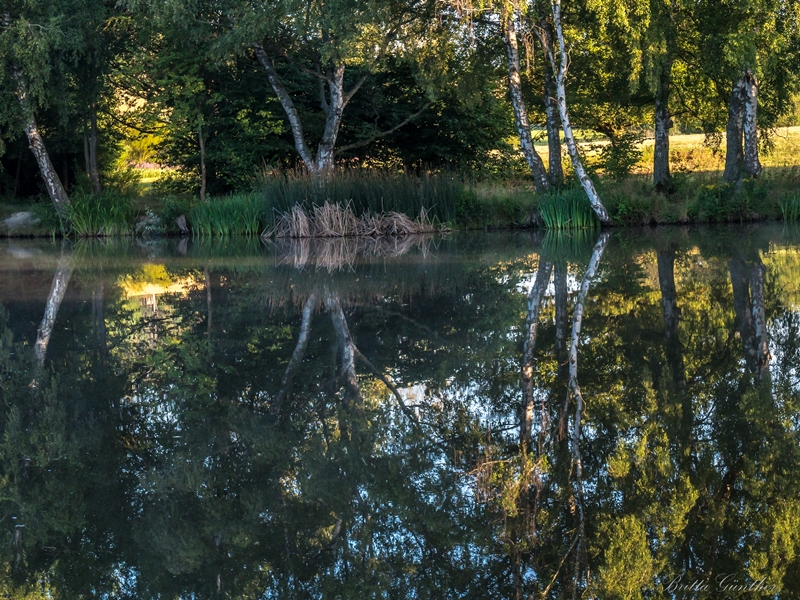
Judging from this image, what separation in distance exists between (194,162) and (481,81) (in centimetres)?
788

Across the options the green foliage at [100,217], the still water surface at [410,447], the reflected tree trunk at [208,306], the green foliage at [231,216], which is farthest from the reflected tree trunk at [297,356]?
the green foliage at [100,217]

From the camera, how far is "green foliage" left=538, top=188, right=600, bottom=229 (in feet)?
55.3

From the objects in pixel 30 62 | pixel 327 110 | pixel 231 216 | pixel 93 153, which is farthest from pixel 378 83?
pixel 30 62

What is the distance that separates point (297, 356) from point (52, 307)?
11.3 ft

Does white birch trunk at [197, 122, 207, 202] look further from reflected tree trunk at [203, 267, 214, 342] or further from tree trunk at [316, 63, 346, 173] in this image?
reflected tree trunk at [203, 267, 214, 342]

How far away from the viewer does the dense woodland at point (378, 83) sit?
55.0ft

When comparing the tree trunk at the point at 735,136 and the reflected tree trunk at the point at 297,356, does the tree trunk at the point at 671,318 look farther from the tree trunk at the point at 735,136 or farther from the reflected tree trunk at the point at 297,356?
the tree trunk at the point at 735,136

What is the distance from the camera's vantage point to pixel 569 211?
16.9 metres

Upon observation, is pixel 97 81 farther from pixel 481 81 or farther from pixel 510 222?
pixel 510 222

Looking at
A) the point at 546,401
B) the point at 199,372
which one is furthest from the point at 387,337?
the point at 546,401

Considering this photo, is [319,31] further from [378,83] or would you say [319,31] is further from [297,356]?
[297,356]

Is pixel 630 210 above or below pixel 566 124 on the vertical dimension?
below

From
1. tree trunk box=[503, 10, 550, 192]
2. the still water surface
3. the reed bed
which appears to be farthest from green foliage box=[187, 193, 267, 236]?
the still water surface

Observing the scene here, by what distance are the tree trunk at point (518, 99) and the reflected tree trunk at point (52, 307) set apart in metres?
8.92
